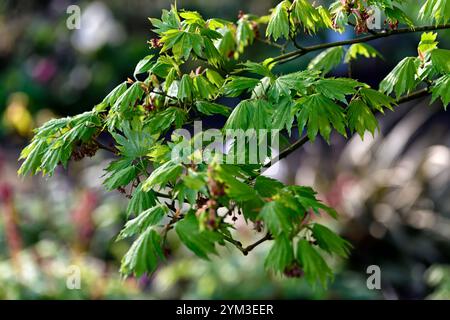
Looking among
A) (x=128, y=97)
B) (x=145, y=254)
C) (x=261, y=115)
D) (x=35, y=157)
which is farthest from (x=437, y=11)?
(x=35, y=157)

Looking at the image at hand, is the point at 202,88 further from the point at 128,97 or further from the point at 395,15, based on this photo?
the point at 395,15

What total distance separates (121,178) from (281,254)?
1.85 ft

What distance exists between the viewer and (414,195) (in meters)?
5.10

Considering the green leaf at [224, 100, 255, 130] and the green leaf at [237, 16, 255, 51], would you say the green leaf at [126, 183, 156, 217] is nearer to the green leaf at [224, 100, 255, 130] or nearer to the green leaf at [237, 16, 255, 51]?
the green leaf at [224, 100, 255, 130]

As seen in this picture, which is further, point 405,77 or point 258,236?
point 258,236

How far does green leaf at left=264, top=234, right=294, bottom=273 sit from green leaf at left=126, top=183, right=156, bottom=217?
44cm

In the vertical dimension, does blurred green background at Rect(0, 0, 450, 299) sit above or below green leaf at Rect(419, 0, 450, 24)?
below

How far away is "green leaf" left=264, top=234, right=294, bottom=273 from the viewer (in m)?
1.57

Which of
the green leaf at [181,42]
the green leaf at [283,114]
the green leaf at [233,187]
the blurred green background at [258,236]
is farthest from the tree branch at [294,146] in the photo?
the blurred green background at [258,236]

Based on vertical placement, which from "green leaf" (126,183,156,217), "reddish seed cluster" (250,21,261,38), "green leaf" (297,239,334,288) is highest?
"reddish seed cluster" (250,21,261,38)

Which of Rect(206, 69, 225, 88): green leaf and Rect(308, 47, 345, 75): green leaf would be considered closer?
Rect(206, 69, 225, 88): green leaf

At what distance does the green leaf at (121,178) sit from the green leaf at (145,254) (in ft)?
0.87

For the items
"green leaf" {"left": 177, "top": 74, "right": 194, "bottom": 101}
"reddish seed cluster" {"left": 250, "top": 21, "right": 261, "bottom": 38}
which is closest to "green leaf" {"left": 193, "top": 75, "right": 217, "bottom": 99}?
"green leaf" {"left": 177, "top": 74, "right": 194, "bottom": 101}

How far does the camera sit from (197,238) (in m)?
1.62
